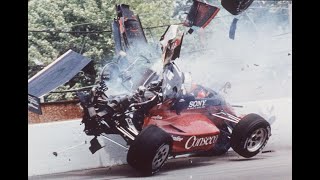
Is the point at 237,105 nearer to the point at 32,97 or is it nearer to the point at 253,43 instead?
the point at 253,43

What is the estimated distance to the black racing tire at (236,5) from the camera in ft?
11.7

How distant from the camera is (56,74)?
3.16 meters

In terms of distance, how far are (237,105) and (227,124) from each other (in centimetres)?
16

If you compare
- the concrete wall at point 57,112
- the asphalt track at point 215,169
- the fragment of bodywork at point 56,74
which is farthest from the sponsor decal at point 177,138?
the fragment of bodywork at point 56,74

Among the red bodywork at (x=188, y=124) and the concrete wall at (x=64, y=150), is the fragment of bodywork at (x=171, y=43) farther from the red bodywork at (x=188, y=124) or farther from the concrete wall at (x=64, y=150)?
the concrete wall at (x=64, y=150)

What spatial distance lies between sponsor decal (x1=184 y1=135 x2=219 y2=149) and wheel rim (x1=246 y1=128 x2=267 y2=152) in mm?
277

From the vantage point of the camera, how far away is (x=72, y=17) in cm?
320

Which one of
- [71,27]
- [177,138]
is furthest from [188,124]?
[71,27]

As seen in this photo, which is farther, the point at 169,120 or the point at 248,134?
the point at 248,134

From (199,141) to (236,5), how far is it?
105cm

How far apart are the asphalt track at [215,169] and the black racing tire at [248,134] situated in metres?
0.05

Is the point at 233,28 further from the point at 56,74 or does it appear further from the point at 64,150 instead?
the point at 64,150

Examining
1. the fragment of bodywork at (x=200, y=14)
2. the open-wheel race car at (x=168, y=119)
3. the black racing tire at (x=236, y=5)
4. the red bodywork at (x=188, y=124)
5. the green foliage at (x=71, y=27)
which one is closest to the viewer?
the green foliage at (x=71, y=27)
